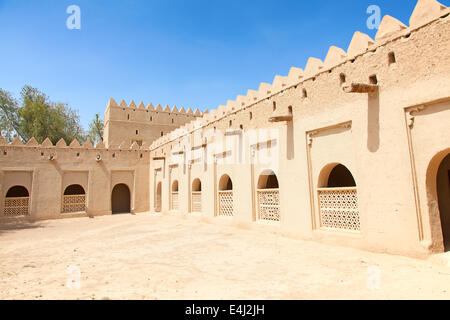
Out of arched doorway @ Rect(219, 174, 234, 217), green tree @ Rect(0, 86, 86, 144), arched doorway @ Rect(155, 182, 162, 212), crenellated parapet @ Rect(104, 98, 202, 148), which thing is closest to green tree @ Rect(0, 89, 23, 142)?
green tree @ Rect(0, 86, 86, 144)

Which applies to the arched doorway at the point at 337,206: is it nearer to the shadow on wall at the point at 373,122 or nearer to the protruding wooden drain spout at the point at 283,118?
the shadow on wall at the point at 373,122

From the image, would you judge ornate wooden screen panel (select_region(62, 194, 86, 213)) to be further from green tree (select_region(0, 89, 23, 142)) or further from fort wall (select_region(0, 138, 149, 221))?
green tree (select_region(0, 89, 23, 142))

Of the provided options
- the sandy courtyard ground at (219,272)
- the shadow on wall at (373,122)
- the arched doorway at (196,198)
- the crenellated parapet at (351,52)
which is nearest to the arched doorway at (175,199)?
the arched doorway at (196,198)

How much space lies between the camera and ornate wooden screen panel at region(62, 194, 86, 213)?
58.0ft

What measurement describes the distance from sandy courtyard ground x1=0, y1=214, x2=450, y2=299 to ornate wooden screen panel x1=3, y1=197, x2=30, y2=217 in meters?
10.3

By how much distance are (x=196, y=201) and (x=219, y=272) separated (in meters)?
9.47

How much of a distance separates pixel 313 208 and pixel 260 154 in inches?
116

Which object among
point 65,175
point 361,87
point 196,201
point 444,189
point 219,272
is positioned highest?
point 361,87

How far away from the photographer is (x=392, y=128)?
5.80m

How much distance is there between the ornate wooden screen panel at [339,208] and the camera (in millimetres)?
6773

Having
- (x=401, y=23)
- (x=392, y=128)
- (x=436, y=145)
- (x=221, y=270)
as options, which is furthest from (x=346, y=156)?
(x=221, y=270)

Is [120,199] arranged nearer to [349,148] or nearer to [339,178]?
[339,178]

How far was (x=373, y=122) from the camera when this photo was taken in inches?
243

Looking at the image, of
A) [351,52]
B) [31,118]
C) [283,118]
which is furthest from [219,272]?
[31,118]
